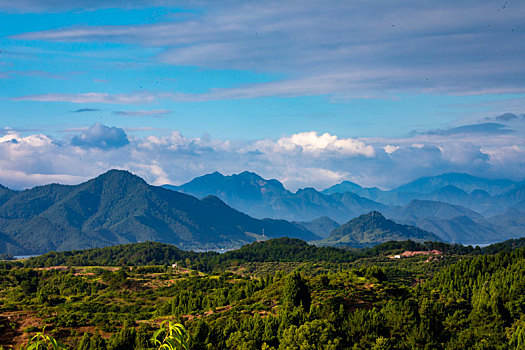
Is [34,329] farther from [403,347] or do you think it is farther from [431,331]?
[431,331]

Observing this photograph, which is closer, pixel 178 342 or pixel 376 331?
pixel 178 342

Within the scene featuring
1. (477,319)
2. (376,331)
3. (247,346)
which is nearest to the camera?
(247,346)

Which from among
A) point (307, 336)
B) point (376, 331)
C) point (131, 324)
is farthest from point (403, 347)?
point (131, 324)

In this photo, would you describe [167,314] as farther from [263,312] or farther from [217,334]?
[217,334]

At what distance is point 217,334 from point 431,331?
45.4m

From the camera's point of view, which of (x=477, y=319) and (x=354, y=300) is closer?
(x=477, y=319)

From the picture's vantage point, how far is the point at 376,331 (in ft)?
370

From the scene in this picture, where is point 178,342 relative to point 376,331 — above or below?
above

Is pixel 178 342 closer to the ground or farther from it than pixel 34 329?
farther from it

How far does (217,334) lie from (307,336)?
20406mm

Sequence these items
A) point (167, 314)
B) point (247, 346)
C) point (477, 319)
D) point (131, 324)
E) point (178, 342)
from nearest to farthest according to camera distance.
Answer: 1. point (178, 342)
2. point (247, 346)
3. point (477, 319)
4. point (131, 324)
5. point (167, 314)

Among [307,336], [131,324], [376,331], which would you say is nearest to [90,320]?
[131,324]

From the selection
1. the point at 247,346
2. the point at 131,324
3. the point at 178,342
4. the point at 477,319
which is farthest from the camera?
the point at 131,324

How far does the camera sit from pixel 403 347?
108 meters
